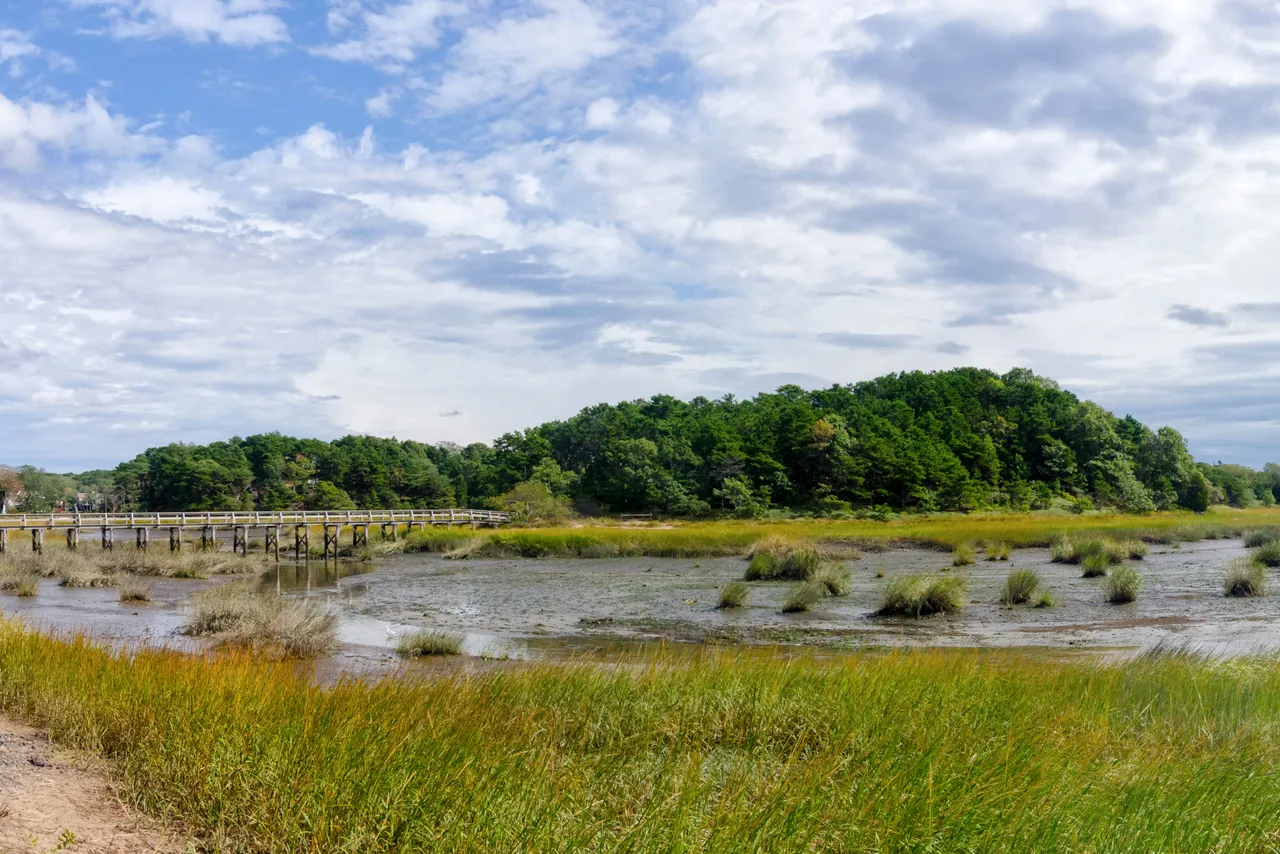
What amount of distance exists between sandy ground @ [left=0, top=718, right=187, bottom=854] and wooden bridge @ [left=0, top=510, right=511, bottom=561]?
43668 mm

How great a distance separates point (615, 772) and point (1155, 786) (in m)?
3.20

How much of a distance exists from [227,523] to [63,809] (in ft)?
184

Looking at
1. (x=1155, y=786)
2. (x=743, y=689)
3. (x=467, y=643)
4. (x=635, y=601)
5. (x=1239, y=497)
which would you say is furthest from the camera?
(x=1239, y=497)

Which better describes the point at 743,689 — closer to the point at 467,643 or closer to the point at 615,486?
the point at 467,643

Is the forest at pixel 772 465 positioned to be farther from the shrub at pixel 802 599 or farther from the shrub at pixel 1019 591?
the shrub at pixel 1019 591

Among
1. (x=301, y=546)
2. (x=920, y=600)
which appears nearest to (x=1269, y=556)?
(x=920, y=600)

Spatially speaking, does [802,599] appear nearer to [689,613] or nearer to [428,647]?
[689,613]

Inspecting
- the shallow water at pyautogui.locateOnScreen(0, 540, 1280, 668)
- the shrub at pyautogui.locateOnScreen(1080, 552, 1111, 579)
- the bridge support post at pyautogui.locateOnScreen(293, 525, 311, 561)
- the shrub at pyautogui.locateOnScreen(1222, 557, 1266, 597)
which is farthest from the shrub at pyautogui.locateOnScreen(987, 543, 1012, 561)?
the bridge support post at pyautogui.locateOnScreen(293, 525, 311, 561)

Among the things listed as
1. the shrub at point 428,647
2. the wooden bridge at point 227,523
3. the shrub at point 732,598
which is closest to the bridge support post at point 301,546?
the wooden bridge at point 227,523

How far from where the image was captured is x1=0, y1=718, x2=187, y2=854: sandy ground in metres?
5.38

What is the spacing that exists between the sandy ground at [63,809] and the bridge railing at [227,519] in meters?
50.9

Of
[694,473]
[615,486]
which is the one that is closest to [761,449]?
[694,473]

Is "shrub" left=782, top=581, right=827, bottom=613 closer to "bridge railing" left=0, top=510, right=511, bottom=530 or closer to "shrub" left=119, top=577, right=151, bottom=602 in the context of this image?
"shrub" left=119, top=577, right=151, bottom=602

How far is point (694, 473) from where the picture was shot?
93562mm
